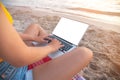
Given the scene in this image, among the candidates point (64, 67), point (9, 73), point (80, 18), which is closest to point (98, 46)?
point (80, 18)

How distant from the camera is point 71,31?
146cm

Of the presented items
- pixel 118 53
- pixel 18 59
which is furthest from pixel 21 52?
pixel 118 53

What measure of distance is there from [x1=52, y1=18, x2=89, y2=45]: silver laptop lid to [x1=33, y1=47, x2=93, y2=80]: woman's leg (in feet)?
1.41

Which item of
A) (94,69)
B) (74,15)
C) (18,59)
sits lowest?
(94,69)

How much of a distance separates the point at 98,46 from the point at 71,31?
0.23m

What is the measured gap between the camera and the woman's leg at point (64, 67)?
2.76 feet

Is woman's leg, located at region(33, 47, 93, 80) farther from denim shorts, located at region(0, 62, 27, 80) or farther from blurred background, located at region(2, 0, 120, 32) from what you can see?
blurred background, located at region(2, 0, 120, 32)

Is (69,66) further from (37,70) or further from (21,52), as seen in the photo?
(21,52)

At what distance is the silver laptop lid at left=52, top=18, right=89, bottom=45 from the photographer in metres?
1.38

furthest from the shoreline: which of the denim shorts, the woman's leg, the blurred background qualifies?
the denim shorts

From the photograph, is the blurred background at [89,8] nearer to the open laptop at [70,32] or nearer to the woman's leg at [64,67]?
the open laptop at [70,32]

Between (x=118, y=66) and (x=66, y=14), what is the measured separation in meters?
0.88

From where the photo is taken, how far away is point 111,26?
1663mm

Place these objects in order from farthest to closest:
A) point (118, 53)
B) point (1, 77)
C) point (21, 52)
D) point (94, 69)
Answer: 1. point (118, 53)
2. point (94, 69)
3. point (1, 77)
4. point (21, 52)
